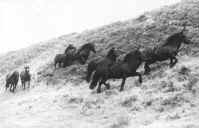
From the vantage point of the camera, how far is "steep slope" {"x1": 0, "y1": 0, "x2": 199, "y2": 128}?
39.4ft

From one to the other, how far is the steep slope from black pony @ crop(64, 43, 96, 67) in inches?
24.7

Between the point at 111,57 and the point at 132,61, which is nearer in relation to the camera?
the point at 132,61

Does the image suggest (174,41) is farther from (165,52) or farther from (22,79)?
(22,79)

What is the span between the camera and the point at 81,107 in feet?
50.1

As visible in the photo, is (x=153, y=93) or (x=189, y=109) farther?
(x=153, y=93)

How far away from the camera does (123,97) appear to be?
14570mm

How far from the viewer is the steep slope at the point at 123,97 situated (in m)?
12.0

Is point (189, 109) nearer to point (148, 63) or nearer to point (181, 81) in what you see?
point (181, 81)

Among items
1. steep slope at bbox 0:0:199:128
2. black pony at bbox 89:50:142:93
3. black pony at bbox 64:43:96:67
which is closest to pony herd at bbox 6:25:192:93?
black pony at bbox 89:50:142:93

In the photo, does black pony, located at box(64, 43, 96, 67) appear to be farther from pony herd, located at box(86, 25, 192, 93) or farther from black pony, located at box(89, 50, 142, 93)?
black pony, located at box(89, 50, 142, 93)

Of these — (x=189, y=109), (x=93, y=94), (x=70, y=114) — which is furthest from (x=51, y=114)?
(x=189, y=109)

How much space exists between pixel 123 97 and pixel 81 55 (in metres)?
8.48

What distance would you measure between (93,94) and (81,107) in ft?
4.63

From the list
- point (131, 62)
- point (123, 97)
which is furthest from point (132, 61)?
point (123, 97)
